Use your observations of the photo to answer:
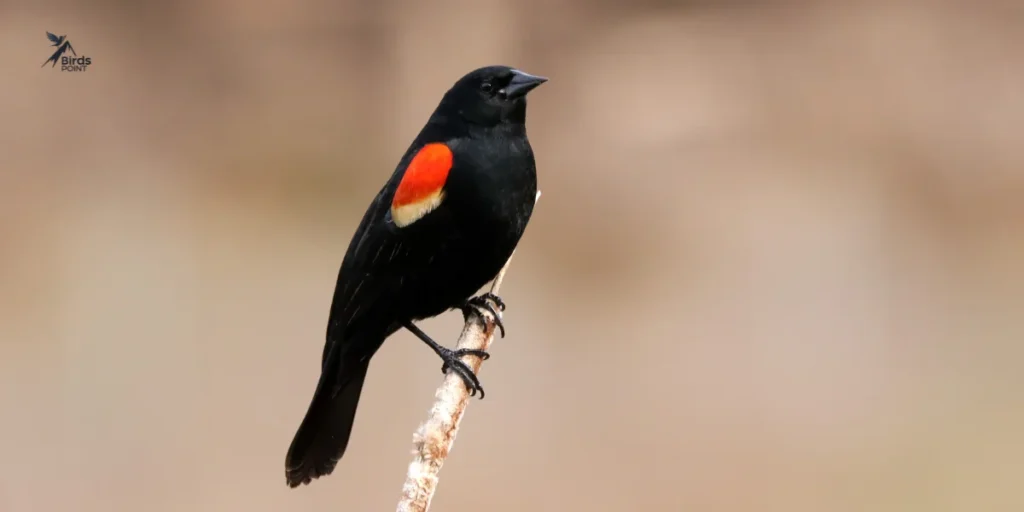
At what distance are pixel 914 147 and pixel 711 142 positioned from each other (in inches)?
20.1

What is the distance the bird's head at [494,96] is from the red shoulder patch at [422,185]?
0.24ft

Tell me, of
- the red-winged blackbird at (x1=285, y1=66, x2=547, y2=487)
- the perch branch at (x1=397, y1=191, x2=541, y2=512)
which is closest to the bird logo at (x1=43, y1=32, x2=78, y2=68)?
the red-winged blackbird at (x1=285, y1=66, x2=547, y2=487)

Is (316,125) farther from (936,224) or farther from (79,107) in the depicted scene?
(936,224)

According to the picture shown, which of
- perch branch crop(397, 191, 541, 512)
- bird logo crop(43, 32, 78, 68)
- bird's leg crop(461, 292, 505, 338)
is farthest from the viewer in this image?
bird logo crop(43, 32, 78, 68)

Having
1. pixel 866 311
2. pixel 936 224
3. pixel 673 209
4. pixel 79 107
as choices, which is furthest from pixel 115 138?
pixel 936 224

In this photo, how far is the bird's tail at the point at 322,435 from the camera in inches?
46.6

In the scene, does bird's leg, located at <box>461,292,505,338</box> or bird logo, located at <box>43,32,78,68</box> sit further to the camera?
bird logo, located at <box>43,32,78,68</box>

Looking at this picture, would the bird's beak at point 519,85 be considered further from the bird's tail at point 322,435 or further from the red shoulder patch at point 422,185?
the bird's tail at point 322,435

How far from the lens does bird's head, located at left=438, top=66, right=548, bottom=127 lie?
1.18 m

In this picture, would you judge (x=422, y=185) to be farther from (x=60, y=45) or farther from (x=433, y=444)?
(x=60, y=45)

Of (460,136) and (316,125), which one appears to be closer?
(460,136)

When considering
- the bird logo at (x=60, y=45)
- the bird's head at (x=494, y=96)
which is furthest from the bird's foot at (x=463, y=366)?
the bird logo at (x=60, y=45)

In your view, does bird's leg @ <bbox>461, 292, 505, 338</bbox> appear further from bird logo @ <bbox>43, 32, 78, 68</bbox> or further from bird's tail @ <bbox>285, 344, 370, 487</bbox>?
bird logo @ <bbox>43, 32, 78, 68</bbox>

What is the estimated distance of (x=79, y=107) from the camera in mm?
1947
